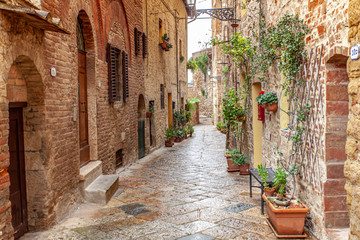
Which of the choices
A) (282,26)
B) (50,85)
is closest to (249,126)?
(282,26)

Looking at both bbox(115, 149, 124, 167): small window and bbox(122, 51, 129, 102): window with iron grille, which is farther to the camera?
bbox(122, 51, 129, 102): window with iron grille

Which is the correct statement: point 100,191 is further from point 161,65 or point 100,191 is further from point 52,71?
A: point 161,65

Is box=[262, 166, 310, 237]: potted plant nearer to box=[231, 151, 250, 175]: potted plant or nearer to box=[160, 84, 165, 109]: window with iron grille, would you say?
box=[231, 151, 250, 175]: potted plant

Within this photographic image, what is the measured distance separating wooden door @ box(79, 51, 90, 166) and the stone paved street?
996 mm

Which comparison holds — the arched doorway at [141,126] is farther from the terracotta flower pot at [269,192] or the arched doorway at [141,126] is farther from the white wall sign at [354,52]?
the white wall sign at [354,52]

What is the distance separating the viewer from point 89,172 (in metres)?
5.69

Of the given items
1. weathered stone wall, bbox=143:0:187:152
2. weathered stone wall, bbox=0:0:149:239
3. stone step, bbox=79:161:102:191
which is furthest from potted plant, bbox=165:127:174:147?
stone step, bbox=79:161:102:191

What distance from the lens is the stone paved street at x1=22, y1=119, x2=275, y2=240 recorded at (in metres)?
4.17

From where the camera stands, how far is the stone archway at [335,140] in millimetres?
3613

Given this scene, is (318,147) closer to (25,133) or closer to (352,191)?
(352,191)

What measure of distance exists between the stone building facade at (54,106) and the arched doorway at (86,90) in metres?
0.02

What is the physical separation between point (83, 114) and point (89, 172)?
1.17 meters

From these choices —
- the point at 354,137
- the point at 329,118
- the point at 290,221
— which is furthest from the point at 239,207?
the point at 354,137

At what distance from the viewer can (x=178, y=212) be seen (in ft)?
16.4
